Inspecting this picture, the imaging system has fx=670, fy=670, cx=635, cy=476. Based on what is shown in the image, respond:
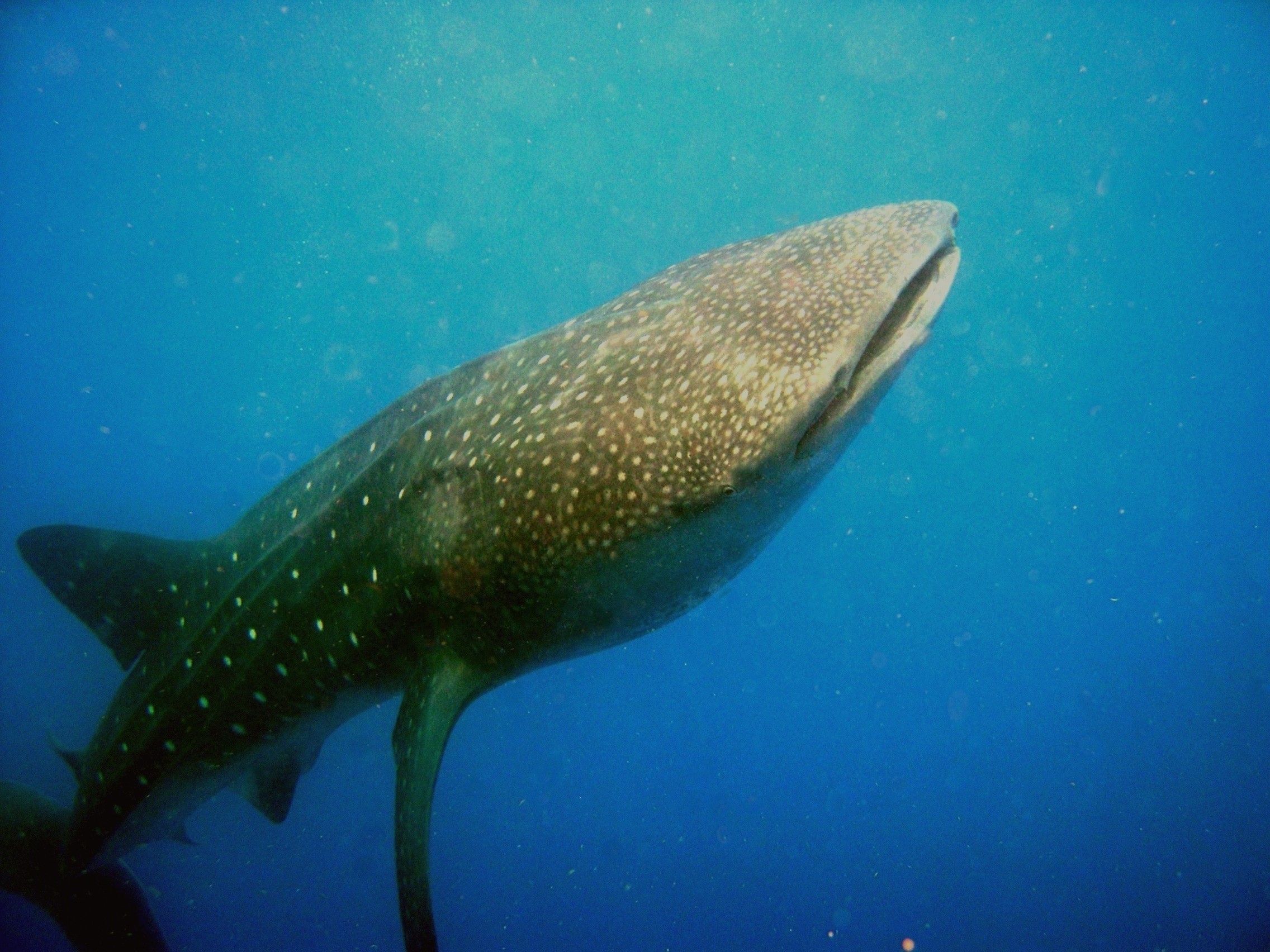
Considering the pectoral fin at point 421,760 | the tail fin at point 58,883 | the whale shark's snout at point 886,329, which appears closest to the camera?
the whale shark's snout at point 886,329

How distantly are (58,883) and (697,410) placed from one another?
218 inches

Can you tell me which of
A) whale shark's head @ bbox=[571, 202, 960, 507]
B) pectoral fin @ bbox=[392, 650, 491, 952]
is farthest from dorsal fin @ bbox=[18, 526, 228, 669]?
whale shark's head @ bbox=[571, 202, 960, 507]

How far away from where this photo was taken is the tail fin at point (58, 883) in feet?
14.8

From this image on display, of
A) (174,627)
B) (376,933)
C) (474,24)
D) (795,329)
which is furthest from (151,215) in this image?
(795,329)

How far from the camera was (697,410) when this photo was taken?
202cm

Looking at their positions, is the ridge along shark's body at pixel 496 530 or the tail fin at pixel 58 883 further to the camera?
the tail fin at pixel 58 883

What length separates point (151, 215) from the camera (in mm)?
21203

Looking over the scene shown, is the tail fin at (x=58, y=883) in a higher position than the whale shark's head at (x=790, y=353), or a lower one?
lower

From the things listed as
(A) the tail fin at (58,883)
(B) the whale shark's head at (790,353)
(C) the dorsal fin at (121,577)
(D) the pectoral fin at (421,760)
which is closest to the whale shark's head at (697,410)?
(B) the whale shark's head at (790,353)

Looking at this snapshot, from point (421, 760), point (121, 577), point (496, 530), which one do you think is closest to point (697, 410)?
point (496, 530)

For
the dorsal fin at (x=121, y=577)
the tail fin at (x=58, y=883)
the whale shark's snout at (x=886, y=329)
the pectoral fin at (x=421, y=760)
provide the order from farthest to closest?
the tail fin at (x=58, y=883) → the dorsal fin at (x=121, y=577) → the pectoral fin at (x=421, y=760) → the whale shark's snout at (x=886, y=329)

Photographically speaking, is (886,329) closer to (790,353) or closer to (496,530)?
(790,353)

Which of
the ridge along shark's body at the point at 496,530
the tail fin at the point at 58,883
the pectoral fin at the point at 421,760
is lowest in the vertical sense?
the tail fin at the point at 58,883

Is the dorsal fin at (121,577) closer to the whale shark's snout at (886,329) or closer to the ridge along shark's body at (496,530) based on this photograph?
the ridge along shark's body at (496,530)
